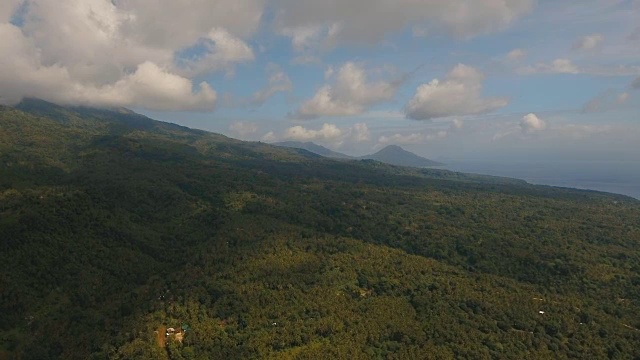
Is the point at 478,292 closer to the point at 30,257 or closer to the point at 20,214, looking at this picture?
the point at 30,257

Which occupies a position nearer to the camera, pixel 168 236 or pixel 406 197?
pixel 168 236

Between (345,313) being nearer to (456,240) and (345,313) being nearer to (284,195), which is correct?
(456,240)

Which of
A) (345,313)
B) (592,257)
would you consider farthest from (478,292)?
(592,257)

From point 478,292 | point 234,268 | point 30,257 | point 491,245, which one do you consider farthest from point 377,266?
point 30,257

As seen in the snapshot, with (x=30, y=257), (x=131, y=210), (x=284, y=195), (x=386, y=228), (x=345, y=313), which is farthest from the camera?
(x=284, y=195)

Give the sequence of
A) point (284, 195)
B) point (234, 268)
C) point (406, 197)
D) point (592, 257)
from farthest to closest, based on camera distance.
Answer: point (406, 197), point (284, 195), point (592, 257), point (234, 268)

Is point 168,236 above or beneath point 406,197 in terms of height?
beneath
